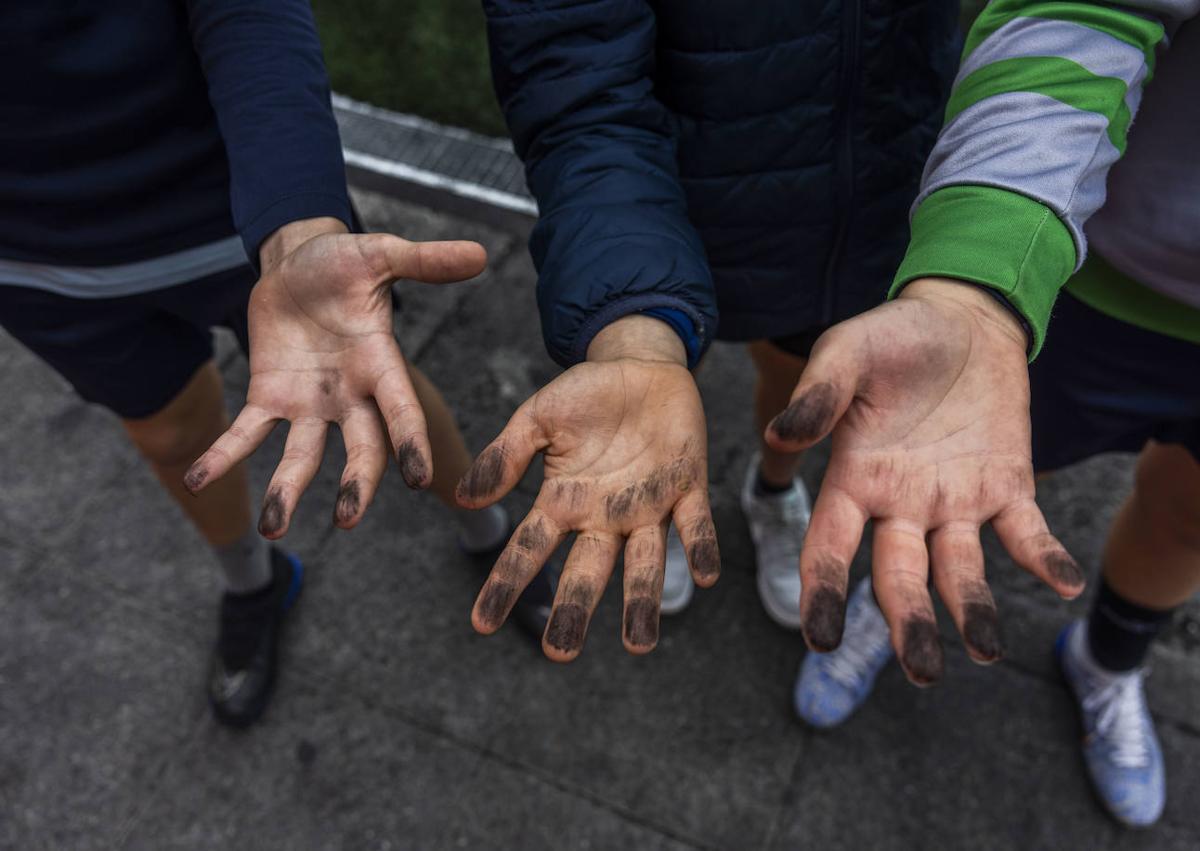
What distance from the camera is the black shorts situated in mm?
1830

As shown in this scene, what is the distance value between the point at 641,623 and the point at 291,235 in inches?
33.7

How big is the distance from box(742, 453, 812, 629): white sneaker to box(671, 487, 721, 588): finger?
1.44 metres

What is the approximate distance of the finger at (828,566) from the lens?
3.65 ft

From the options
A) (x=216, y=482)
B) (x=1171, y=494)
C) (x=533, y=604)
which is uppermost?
(x=1171, y=494)

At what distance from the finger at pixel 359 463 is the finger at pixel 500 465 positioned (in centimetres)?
13

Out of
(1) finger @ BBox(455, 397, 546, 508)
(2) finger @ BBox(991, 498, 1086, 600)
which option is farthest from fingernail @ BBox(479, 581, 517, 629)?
(2) finger @ BBox(991, 498, 1086, 600)

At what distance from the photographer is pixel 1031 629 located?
A: 260cm

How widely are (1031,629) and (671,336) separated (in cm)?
178

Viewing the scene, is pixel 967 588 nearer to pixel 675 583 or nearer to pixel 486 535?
pixel 675 583

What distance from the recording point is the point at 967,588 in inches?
43.6

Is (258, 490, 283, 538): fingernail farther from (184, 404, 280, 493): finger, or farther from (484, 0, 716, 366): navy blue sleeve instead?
(484, 0, 716, 366): navy blue sleeve

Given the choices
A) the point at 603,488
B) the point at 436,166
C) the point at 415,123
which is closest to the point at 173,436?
the point at 603,488

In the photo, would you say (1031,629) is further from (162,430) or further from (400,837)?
(162,430)

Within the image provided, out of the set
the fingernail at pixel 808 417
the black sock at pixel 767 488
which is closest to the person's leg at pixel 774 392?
the black sock at pixel 767 488
